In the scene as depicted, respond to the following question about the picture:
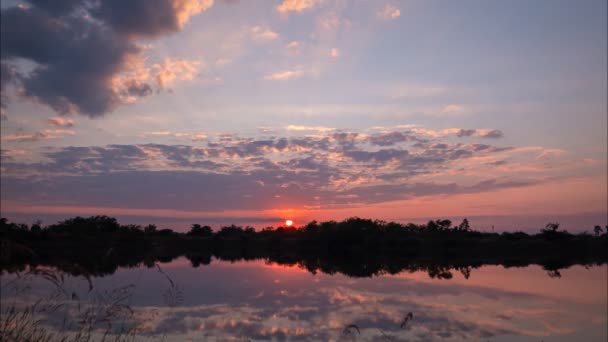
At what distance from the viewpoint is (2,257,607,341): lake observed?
1075 centimetres

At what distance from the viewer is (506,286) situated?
2327 cm

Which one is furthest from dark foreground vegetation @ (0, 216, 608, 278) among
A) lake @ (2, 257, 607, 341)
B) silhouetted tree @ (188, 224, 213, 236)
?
lake @ (2, 257, 607, 341)

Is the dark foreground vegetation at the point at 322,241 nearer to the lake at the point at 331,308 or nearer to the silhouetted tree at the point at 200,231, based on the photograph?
the silhouetted tree at the point at 200,231

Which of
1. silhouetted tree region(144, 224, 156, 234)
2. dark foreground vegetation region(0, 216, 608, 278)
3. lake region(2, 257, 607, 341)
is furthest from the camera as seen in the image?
silhouetted tree region(144, 224, 156, 234)

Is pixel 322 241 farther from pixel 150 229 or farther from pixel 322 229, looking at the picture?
pixel 150 229

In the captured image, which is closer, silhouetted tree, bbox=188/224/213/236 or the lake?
the lake

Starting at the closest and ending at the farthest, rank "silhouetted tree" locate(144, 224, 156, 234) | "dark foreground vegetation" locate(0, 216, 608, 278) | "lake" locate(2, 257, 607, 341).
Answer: "lake" locate(2, 257, 607, 341) → "dark foreground vegetation" locate(0, 216, 608, 278) → "silhouetted tree" locate(144, 224, 156, 234)

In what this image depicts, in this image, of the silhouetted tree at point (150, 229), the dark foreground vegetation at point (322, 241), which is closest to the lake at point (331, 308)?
the dark foreground vegetation at point (322, 241)

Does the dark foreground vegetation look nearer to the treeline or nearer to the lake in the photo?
the treeline

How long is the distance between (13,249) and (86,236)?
65.6m

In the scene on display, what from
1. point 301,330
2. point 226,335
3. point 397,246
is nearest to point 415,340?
point 301,330

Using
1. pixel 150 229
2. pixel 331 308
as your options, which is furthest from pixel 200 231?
pixel 331 308

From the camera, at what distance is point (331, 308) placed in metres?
15.5

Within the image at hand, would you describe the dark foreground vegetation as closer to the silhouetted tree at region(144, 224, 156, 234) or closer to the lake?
the silhouetted tree at region(144, 224, 156, 234)
